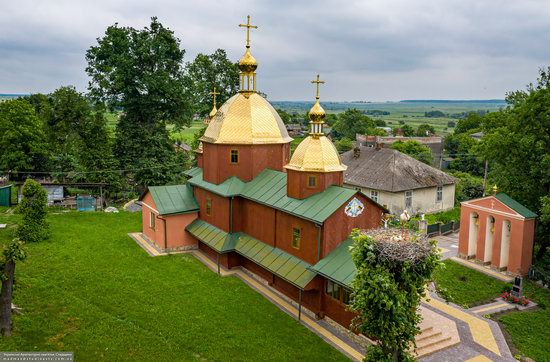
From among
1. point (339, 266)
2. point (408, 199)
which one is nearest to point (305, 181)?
point (339, 266)

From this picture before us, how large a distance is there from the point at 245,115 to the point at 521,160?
15686 mm

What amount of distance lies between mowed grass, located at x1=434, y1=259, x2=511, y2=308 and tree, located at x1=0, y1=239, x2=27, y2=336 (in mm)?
16936

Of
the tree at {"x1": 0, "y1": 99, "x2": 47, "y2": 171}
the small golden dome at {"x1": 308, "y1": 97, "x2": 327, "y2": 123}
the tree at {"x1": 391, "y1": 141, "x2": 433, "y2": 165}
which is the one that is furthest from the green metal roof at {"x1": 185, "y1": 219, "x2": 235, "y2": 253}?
the tree at {"x1": 391, "y1": 141, "x2": 433, "y2": 165}

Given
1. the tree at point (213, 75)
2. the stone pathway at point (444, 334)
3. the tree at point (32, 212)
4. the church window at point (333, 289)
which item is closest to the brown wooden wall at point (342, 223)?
the church window at point (333, 289)

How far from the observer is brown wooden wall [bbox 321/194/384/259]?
1677 centimetres

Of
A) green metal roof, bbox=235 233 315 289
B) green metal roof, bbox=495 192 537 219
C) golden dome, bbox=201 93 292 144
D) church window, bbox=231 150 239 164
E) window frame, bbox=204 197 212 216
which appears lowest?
green metal roof, bbox=235 233 315 289

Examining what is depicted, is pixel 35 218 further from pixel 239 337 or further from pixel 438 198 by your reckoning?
pixel 438 198

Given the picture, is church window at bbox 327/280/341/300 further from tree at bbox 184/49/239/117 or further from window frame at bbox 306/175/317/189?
tree at bbox 184/49/239/117

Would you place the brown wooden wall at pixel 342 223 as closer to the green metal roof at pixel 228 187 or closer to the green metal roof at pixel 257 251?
the green metal roof at pixel 257 251

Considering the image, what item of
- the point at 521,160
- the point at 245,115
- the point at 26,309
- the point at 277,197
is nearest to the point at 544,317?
the point at 521,160

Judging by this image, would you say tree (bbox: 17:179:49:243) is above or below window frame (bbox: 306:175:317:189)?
below

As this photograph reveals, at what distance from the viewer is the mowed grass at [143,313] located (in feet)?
46.9

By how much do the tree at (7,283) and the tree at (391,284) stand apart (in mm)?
11154

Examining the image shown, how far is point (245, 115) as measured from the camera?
22.6m
